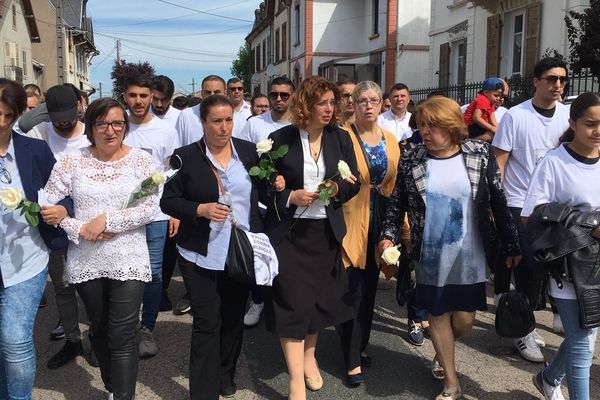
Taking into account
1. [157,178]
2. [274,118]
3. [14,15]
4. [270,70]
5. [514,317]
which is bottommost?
[514,317]

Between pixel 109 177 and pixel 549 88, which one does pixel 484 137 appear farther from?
pixel 109 177

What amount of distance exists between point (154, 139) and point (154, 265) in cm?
108

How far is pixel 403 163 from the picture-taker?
3.55 meters

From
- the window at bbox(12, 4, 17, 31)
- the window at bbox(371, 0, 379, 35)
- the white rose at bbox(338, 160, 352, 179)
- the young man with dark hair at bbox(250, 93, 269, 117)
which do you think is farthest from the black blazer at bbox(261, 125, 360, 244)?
the window at bbox(12, 4, 17, 31)

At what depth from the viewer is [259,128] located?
519 centimetres

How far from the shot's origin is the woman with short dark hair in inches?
114

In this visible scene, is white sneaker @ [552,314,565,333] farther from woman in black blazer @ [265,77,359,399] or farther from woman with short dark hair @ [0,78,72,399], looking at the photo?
woman with short dark hair @ [0,78,72,399]

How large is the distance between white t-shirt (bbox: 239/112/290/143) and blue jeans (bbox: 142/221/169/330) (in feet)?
4.10

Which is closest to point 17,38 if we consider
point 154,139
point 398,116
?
point 398,116

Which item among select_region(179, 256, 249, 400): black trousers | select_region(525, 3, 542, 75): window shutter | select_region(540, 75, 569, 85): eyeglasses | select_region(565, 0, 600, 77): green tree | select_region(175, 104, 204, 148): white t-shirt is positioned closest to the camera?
select_region(179, 256, 249, 400): black trousers

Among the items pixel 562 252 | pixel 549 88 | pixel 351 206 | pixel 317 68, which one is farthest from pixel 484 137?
pixel 317 68

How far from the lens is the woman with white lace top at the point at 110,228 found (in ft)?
10.2

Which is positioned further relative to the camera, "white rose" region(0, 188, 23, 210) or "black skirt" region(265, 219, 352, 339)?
"black skirt" region(265, 219, 352, 339)

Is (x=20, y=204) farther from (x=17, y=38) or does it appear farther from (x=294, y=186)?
(x=17, y=38)
